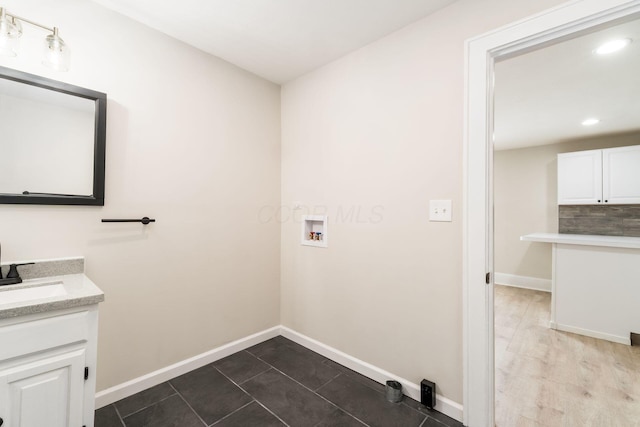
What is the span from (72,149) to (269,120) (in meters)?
1.54

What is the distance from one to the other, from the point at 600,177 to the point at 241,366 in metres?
5.27

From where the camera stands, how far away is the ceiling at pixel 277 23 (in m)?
1.73

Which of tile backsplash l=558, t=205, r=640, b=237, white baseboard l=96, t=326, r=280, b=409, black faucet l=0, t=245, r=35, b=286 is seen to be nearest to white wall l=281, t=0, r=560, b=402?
white baseboard l=96, t=326, r=280, b=409

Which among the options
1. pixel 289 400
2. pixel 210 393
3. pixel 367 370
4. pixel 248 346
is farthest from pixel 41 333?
pixel 367 370

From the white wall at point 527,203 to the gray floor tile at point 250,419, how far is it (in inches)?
210

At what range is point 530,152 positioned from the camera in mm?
5012

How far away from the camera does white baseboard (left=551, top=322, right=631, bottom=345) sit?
286 cm

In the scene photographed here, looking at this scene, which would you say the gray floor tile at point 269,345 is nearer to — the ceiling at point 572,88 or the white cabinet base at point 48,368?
the white cabinet base at point 48,368

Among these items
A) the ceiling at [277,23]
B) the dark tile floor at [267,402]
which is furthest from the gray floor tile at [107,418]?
the ceiling at [277,23]

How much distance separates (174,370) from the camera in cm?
206

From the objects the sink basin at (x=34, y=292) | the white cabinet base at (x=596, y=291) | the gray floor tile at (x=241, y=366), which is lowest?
the gray floor tile at (x=241, y=366)

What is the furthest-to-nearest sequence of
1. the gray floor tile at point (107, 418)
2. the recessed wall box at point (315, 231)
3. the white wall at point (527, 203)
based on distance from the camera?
the white wall at point (527, 203) < the recessed wall box at point (315, 231) < the gray floor tile at point (107, 418)

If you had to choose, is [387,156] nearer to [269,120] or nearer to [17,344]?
[269,120]

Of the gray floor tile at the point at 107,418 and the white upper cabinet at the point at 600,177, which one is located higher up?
the white upper cabinet at the point at 600,177
